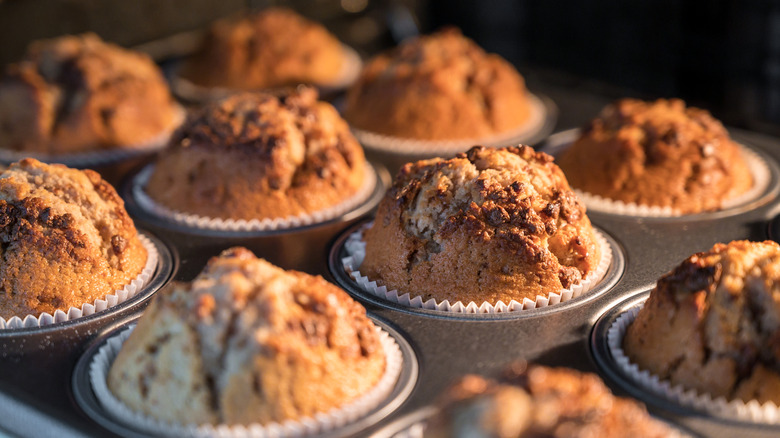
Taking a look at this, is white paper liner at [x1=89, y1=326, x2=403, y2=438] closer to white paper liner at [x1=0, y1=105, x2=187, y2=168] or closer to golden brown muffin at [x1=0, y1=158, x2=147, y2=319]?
golden brown muffin at [x1=0, y1=158, x2=147, y2=319]

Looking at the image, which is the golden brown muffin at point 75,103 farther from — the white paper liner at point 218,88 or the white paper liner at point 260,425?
the white paper liner at point 260,425

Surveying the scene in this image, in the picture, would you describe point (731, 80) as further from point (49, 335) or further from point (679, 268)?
point (49, 335)

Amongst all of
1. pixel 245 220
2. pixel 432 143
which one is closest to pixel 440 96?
pixel 432 143

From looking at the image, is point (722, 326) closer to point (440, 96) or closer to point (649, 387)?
point (649, 387)

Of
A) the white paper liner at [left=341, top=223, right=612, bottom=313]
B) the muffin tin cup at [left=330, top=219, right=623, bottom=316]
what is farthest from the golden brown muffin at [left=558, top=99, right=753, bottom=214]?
the white paper liner at [left=341, top=223, right=612, bottom=313]

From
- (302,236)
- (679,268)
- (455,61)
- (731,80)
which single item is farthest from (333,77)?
(679,268)

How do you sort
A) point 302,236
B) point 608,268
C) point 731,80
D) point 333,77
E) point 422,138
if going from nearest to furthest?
1. point 608,268
2. point 302,236
3. point 422,138
4. point 333,77
5. point 731,80

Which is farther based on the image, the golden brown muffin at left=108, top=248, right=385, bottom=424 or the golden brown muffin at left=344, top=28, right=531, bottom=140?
the golden brown muffin at left=344, top=28, right=531, bottom=140
